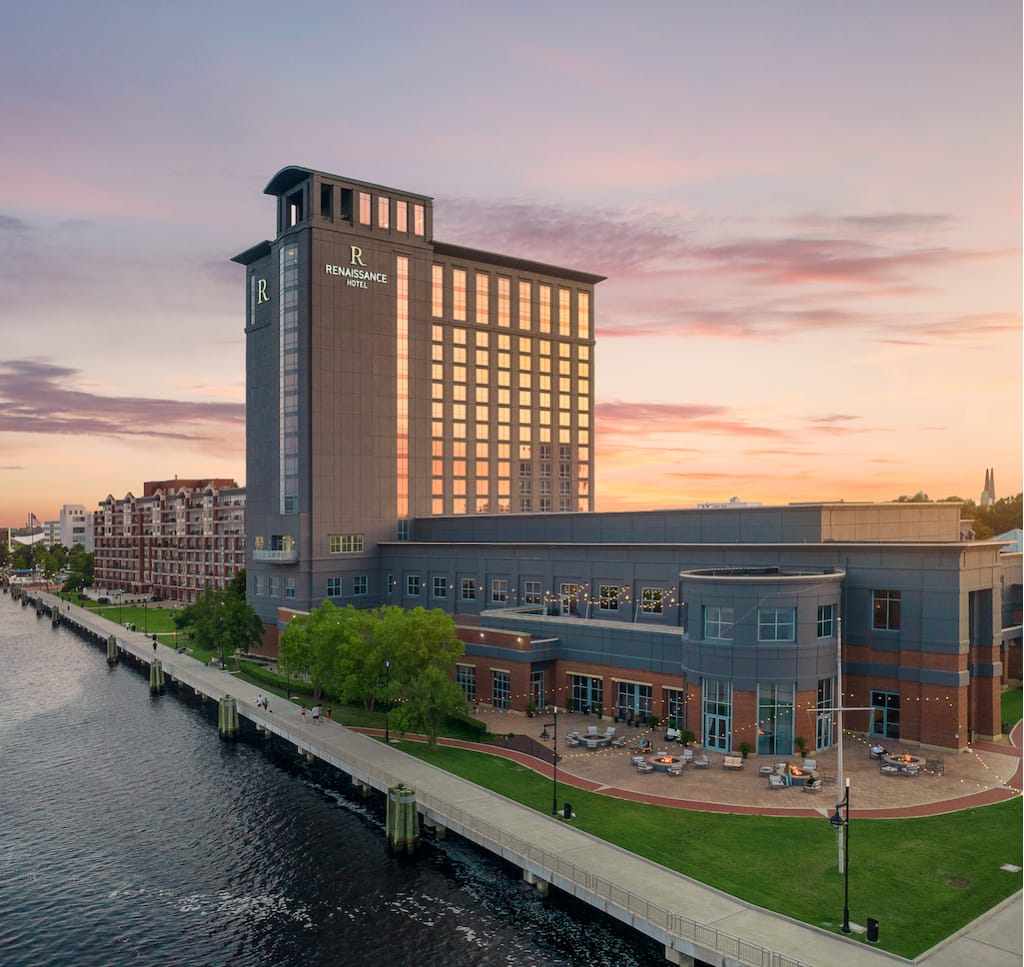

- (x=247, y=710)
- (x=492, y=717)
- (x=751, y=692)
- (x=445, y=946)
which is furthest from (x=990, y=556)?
(x=247, y=710)

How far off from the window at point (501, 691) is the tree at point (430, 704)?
14.9 m

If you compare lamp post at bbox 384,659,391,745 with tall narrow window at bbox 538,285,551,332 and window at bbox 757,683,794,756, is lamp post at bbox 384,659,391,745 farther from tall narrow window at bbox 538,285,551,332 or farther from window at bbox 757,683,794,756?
tall narrow window at bbox 538,285,551,332

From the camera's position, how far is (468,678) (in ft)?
268

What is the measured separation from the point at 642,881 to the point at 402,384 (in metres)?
82.5

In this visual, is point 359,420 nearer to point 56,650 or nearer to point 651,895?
point 56,650

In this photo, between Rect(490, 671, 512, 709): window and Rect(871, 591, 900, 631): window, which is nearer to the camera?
Rect(871, 591, 900, 631): window

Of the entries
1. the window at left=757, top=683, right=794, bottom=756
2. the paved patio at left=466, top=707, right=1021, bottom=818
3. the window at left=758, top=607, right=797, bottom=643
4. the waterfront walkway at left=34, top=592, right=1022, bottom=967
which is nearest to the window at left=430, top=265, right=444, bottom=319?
the waterfront walkway at left=34, top=592, right=1022, bottom=967

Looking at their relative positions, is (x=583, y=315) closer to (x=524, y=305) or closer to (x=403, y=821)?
(x=524, y=305)

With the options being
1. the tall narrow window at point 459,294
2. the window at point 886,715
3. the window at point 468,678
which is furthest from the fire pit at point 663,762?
the tall narrow window at point 459,294

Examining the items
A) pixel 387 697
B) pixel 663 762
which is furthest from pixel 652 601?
pixel 387 697

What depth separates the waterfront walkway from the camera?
33.5 meters

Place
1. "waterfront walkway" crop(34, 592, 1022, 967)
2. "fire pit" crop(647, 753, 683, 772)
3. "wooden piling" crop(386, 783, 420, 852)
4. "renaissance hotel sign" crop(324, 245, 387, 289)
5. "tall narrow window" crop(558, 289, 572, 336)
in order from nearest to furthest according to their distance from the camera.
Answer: "waterfront walkway" crop(34, 592, 1022, 967) < "wooden piling" crop(386, 783, 420, 852) < "fire pit" crop(647, 753, 683, 772) < "renaissance hotel sign" crop(324, 245, 387, 289) < "tall narrow window" crop(558, 289, 572, 336)

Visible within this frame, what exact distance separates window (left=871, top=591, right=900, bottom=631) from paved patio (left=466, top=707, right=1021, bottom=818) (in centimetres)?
856

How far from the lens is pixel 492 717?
74688 millimetres
